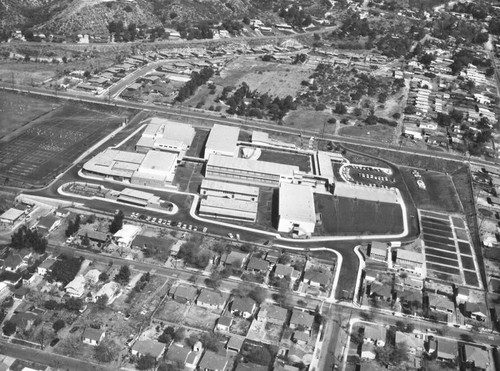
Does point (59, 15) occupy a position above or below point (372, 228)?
above

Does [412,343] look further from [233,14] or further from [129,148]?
[233,14]

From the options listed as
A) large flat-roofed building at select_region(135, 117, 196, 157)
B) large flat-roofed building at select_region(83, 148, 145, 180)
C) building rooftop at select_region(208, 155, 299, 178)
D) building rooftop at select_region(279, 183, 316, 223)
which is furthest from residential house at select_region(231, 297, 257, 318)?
large flat-roofed building at select_region(135, 117, 196, 157)

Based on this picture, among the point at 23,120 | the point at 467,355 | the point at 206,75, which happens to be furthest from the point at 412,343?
the point at 206,75

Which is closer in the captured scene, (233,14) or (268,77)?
(268,77)

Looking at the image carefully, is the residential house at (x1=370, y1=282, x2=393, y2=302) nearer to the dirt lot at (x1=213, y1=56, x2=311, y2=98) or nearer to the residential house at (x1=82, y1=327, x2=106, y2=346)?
the residential house at (x1=82, y1=327, x2=106, y2=346)

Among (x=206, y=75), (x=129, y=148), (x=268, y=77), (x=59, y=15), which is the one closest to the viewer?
(x=129, y=148)

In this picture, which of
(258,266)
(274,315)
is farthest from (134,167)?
(274,315)

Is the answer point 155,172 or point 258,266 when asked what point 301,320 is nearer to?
point 258,266
